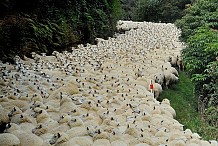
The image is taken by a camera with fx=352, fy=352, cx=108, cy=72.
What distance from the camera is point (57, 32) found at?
464 inches

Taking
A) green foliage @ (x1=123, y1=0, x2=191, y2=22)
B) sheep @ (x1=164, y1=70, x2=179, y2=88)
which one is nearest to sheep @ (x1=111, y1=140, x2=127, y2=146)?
sheep @ (x1=164, y1=70, x2=179, y2=88)

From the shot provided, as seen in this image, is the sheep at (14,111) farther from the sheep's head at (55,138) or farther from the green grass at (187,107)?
the green grass at (187,107)

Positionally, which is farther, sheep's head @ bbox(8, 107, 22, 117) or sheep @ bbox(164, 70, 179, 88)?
sheep @ bbox(164, 70, 179, 88)

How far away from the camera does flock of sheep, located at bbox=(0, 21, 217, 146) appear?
17.5ft

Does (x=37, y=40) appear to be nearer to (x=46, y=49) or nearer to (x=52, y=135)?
(x=46, y=49)

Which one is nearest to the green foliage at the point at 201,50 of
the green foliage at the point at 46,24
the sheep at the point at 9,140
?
the green foliage at the point at 46,24

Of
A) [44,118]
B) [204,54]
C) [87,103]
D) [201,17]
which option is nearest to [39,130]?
[44,118]

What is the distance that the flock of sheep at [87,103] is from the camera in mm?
5320

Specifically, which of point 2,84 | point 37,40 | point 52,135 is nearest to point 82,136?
point 52,135

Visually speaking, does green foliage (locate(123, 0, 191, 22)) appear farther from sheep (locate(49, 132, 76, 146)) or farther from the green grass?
sheep (locate(49, 132, 76, 146))

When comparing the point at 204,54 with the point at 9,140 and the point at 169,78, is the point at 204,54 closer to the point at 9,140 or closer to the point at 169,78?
the point at 169,78

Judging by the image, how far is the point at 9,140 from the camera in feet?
16.3

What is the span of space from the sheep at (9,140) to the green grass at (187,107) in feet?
11.7

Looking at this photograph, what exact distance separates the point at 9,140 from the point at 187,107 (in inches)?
217
